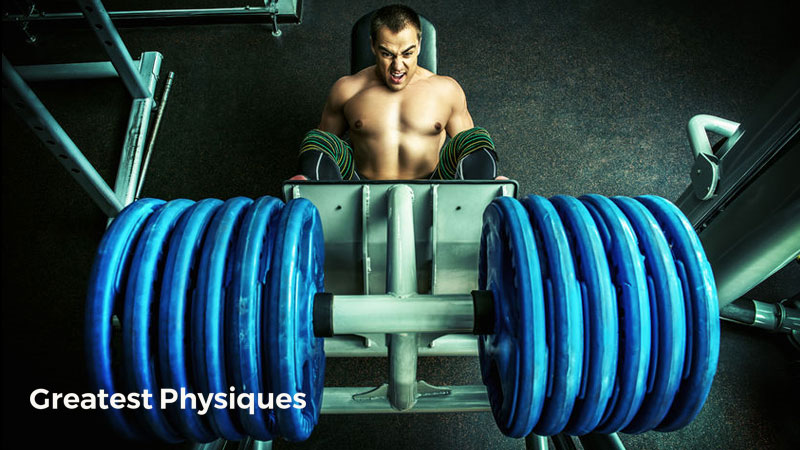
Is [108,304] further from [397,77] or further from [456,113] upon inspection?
[456,113]

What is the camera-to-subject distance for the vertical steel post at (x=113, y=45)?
67.6 inches

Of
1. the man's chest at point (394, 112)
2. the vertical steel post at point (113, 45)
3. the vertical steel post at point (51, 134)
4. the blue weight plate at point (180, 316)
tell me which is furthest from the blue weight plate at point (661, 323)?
the vertical steel post at point (113, 45)

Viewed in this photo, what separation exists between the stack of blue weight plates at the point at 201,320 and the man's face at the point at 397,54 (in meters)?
0.85

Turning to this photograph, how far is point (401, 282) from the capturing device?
0.85 metres

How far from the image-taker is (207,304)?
632mm

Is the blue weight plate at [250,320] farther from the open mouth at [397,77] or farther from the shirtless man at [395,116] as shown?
the open mouth at [397,77]

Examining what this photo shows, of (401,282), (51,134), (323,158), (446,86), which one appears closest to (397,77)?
(446,86)

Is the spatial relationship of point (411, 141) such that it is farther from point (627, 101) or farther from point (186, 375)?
point (627, 101)

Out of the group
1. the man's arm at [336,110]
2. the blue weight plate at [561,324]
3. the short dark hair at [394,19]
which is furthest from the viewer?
the man's arm at [336,110]

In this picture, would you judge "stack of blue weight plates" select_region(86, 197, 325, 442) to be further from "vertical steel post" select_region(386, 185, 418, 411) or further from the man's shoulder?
the man's shoulder

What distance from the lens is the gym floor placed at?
1.37 m

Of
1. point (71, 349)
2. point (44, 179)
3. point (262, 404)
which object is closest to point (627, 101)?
point (262, 404)

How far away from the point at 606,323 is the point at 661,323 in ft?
0.30

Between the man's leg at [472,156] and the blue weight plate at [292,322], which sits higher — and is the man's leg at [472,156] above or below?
above
